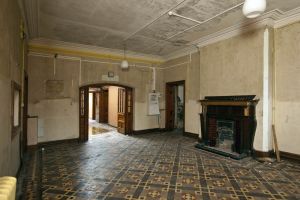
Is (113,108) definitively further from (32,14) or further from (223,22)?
(223,22)

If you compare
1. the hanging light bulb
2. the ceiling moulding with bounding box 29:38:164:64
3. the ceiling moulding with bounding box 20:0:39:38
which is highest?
the ceiling moulding with bounding box 20:0:39:38

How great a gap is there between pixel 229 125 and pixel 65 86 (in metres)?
5.28

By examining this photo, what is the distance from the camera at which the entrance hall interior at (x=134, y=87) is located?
300cm

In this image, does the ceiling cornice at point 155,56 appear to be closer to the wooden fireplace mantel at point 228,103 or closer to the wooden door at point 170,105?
the wooden door at point 170,105

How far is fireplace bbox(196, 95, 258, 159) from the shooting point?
464 centimetres

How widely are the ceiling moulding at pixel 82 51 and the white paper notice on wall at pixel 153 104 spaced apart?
4.85 ft

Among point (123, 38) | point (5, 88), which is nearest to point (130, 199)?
point (5, 88)

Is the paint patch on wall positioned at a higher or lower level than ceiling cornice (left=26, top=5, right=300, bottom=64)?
lower

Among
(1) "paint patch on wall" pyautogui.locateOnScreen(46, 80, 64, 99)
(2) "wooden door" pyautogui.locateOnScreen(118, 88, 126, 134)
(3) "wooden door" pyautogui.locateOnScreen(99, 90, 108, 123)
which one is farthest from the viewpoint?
(3) "wooden door" pyautogui.locateOnScreen(99, 90, 108, 123)

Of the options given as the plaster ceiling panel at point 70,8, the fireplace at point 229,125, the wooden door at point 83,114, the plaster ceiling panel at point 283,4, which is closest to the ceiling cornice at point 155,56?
the plaster ceiling panel at point 283,4

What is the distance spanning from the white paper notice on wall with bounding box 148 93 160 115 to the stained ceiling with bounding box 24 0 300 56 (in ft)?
7.91

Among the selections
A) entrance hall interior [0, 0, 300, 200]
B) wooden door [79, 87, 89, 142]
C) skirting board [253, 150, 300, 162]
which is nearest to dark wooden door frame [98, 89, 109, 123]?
entrance hall interior [0, 0, 300, 200]

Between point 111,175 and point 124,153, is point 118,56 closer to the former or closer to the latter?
point 124,153

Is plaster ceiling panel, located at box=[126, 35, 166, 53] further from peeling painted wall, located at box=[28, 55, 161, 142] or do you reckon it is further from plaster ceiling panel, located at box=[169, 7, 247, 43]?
peeling painted wall, located at box=[28, 55, 161, 142]
